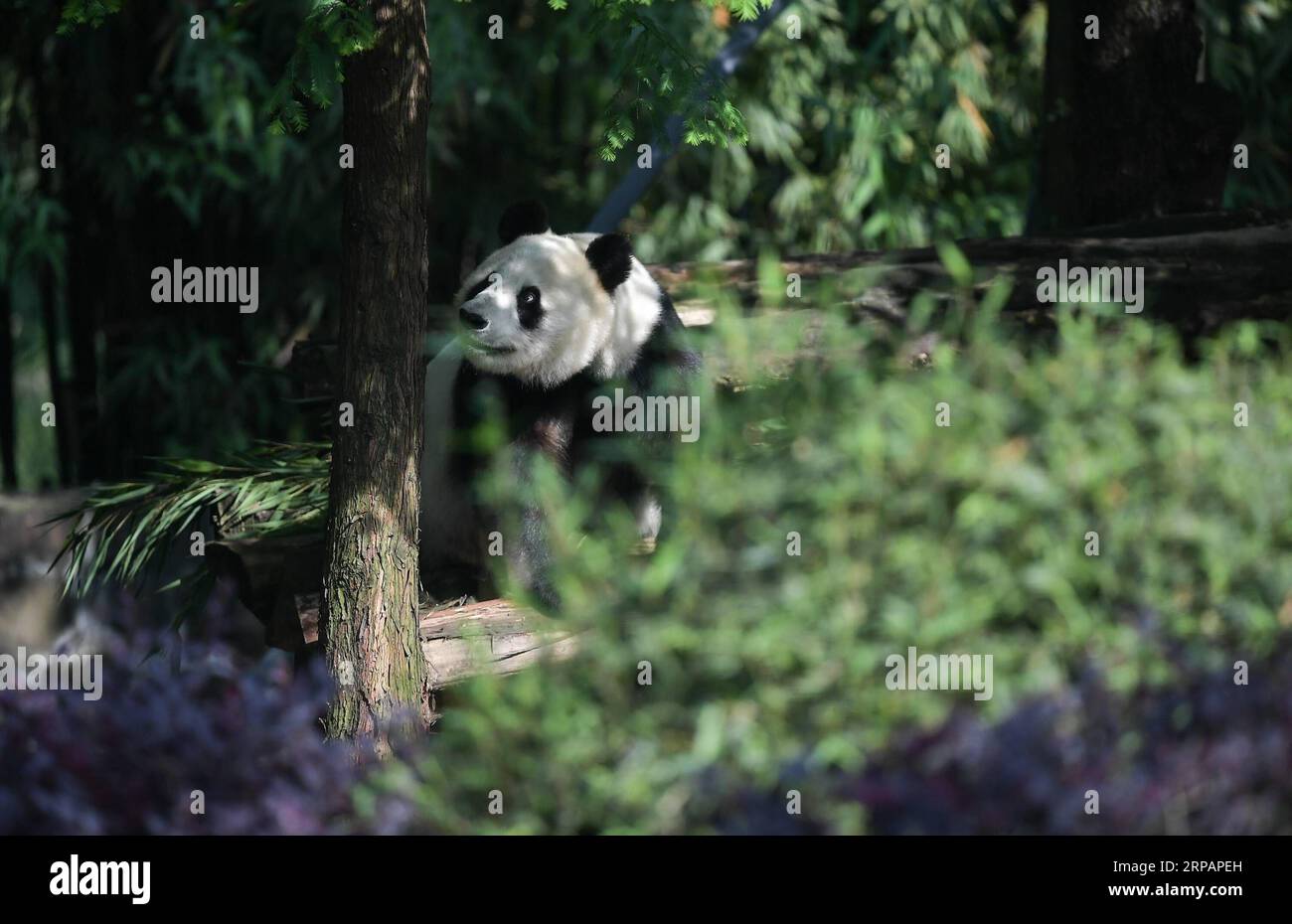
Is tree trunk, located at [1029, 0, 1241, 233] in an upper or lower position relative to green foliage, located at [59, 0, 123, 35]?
upper

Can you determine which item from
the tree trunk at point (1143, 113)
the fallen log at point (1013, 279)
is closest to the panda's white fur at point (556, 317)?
the fallen log at point (1013, 279)

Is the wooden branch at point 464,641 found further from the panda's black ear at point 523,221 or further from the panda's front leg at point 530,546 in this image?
the panda's black ear at point 523,221

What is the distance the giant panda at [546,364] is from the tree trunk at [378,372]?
1.54 feet

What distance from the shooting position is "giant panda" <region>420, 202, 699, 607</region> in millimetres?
4168

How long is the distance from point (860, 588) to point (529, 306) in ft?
5.37

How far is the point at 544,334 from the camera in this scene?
418 cm

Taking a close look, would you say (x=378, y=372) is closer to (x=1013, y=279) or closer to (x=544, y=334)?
(x=544, y=334)

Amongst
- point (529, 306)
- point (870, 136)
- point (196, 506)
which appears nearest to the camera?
point (529, 306)

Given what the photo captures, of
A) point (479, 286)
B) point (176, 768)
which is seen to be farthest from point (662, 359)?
point (176, 768)

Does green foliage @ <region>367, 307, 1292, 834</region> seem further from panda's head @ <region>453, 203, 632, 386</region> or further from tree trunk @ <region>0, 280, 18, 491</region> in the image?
tree trunk @ <region>0, 280, 18, 491</region>

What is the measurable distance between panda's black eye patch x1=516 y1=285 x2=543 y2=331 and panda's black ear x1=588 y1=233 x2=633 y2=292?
0.22 m

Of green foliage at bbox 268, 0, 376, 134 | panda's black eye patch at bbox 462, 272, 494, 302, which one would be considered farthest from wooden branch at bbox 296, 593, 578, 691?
green foliage at bbox 268, 0, 376, 134

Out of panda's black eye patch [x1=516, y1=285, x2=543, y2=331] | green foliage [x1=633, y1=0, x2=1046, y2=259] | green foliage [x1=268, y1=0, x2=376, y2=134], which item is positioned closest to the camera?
green foliage [x1=268, y1=0, x2=376, y2=134]
